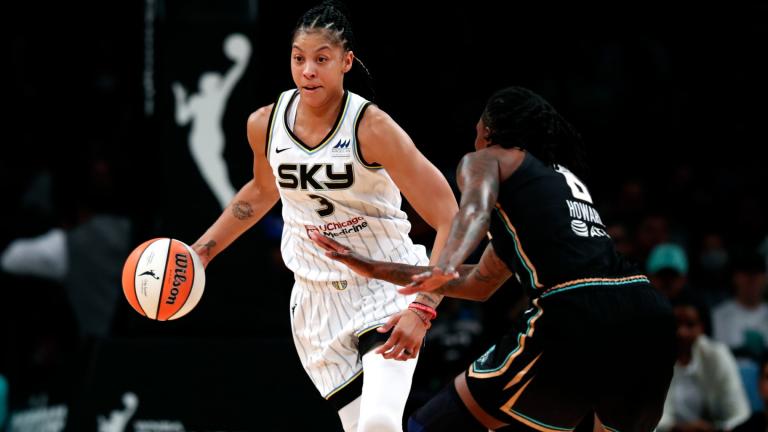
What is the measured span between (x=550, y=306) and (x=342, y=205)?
1.01 metres

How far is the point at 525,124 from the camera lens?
4.63 m

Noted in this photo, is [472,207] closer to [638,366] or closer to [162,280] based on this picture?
[638,366]

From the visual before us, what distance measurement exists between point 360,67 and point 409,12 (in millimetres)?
5198

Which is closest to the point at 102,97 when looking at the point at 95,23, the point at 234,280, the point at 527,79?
the point at 95,23

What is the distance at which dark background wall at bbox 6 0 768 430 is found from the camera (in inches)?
287

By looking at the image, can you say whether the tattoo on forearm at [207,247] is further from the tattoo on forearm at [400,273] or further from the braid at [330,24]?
the tattoo on forearm at [400,273]

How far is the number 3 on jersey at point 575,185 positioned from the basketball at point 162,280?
165 cm

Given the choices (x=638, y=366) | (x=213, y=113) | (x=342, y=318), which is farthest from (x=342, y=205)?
(x=213, y=113)

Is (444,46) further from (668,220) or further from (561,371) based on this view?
(561,371)

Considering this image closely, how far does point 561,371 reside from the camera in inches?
172

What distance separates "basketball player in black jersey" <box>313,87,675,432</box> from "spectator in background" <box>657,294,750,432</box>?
3110 mm

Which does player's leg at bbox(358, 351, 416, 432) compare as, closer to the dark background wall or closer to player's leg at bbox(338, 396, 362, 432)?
player's leg at bbox(338, 396, 362, 432)

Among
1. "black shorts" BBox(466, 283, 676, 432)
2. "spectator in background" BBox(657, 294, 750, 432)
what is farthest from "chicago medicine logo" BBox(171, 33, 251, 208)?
"black shorts" BBox(466, 283, 676, 432)

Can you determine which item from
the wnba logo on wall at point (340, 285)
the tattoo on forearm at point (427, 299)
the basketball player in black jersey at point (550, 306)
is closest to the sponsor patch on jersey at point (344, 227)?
the wnba logo on wall at point (340, 285)
